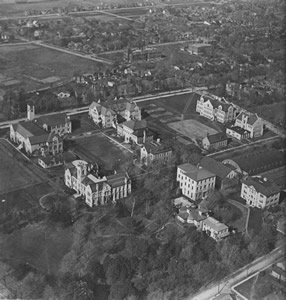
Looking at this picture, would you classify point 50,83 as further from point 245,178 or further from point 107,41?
point 245,178


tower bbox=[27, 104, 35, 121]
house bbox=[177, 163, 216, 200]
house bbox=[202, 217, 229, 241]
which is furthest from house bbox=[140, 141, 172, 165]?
tower bbox=[27, 104, 35, 121]

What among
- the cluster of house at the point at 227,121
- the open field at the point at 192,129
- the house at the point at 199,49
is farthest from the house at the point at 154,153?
the house at the point at 199,49

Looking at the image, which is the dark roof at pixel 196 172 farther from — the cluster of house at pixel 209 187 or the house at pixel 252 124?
the house at pixel 252 124

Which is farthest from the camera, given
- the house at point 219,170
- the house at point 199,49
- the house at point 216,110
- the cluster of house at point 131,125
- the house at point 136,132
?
the house at point 199,49

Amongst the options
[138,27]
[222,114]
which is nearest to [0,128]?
[222,114]

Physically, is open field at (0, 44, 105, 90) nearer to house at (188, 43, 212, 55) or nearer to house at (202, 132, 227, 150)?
house at (188, 43, 212, 55)

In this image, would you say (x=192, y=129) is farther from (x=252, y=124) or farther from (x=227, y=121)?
(x=252, y=124)

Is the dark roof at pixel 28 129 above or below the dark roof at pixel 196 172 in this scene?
below
